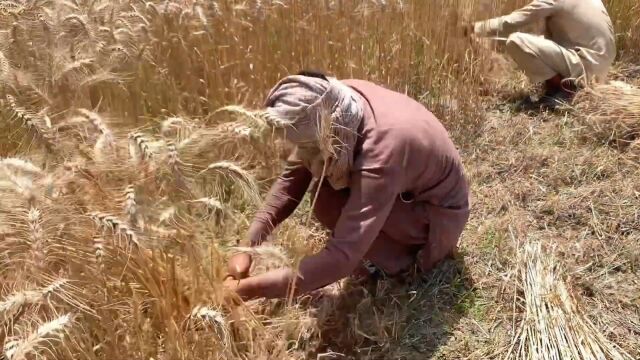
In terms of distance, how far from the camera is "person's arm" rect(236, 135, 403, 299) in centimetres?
203

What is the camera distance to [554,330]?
2.19 m

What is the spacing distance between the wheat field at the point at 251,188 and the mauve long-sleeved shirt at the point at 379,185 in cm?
13

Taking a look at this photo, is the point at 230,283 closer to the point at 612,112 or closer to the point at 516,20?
the point at 612,112

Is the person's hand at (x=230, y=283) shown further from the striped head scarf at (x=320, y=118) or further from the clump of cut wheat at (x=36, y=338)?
the clump of cut wheat at (x=36, y=338)

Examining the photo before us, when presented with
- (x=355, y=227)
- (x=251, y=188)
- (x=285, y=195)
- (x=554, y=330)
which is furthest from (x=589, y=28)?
(x=251, y=188)

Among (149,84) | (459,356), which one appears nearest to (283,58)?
(149,84)

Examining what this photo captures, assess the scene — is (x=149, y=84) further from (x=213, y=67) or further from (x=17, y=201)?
(x=17, y=201)

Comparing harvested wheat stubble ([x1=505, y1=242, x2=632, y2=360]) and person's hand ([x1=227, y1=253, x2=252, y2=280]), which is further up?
person's hand ([x1=227, y1=253, x2=252, y2=280])

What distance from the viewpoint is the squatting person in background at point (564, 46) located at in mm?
3492

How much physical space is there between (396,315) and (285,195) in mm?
529

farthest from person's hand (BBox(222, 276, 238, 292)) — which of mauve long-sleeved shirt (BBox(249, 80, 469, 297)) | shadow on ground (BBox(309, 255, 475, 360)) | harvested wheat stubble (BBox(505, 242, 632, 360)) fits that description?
harvested wheat stubble (BBox(505, 242, 632, 360))

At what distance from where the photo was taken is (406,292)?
2488mm

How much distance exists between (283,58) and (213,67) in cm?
31

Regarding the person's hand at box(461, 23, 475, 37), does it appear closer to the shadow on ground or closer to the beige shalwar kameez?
the beige shalwar kameez
